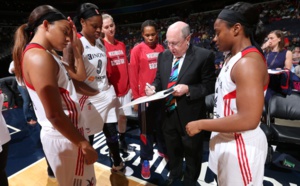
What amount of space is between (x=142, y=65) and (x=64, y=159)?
172cm

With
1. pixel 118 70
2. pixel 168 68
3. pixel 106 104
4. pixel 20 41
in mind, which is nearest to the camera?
pixel 20 41

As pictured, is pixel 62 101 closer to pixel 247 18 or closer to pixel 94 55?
pixel 94 55

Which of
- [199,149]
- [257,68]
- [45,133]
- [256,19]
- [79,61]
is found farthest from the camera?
[199,149]

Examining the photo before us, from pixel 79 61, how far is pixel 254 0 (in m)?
16.9

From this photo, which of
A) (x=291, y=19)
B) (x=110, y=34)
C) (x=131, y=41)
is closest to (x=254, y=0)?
(x=291, y=19)

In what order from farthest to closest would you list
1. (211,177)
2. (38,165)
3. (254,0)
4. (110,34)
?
(254,0)
(38,165)
(110,34)
(211,177)

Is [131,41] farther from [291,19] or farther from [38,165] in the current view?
[38,165]

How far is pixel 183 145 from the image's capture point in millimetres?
2189

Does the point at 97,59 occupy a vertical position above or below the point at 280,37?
below

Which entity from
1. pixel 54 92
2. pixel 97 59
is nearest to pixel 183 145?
pixel 97 59

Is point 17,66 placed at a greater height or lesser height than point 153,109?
greater

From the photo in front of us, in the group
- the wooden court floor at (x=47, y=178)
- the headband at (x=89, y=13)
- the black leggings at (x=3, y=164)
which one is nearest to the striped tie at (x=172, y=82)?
the headband at (x=89, y=13)

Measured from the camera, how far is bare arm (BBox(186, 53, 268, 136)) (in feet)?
3.52

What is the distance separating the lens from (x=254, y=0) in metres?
15.0
